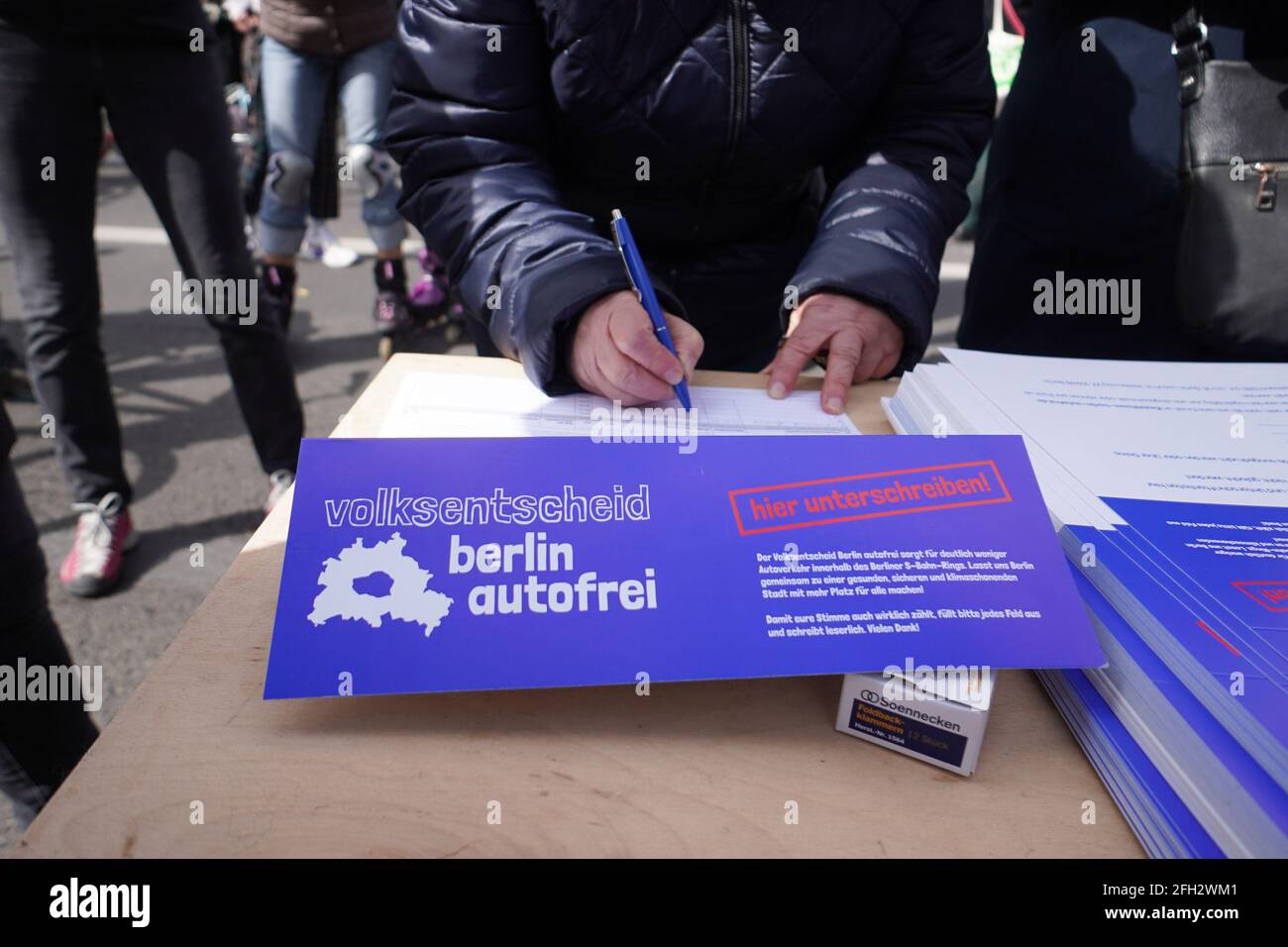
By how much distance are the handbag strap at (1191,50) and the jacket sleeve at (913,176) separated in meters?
0.24

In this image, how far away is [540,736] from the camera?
1.60ft

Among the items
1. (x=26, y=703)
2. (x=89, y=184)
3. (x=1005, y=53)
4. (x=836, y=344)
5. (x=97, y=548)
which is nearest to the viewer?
(x=836, y=344)

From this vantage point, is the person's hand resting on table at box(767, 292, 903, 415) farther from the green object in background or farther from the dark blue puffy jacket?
the green object in background

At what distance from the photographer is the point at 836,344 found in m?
0.87

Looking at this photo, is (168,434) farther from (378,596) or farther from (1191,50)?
(1191,50)

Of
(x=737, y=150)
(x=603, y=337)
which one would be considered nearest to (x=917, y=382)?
(x=603, y=337)

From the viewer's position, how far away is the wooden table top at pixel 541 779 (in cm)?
42

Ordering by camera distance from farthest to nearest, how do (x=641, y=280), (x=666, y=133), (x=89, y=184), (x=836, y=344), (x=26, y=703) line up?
1. (x=89, y=184)
2. (x=26, y=703)
3. (x=666, y=133)
4. (x=836, y=344)
5. (x=641, y=280)

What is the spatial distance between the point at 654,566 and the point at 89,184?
1.89m

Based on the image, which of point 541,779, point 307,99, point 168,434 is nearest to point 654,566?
point 541,779

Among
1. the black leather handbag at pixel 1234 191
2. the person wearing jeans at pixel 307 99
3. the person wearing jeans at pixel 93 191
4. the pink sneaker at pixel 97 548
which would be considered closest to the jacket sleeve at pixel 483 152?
the black leather handbag at pixel 1234 191

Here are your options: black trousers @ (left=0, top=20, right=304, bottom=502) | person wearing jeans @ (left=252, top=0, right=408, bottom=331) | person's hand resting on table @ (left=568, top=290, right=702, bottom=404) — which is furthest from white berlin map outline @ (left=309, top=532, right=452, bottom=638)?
person wearing jeans @ (left=252, top=0, right=408, bottom=331)

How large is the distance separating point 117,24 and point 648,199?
1297 mm
